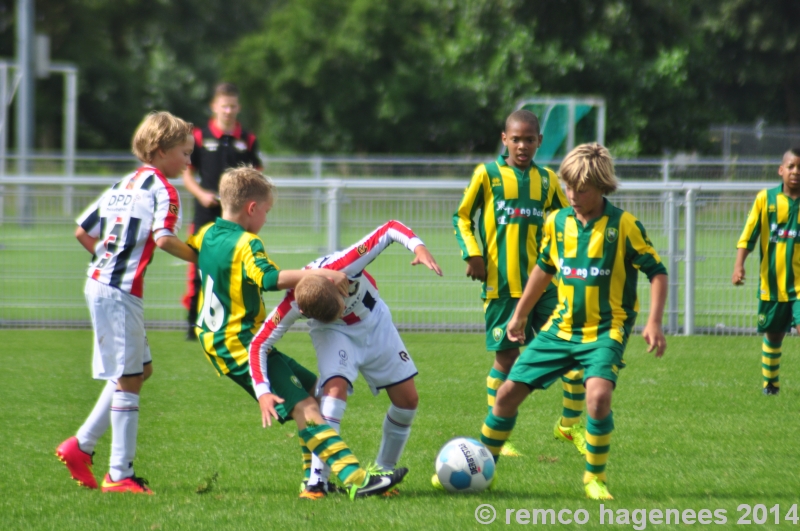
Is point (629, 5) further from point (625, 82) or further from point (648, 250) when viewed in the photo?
point (648, 250)

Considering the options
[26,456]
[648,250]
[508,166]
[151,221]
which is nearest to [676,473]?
[648,250]

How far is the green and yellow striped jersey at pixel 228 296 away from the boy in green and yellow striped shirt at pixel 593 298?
124 centimetres

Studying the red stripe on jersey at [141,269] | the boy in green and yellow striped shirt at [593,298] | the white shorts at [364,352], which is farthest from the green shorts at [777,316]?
the red stripe on jersey at [141,269]

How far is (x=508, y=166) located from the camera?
19.5 ft

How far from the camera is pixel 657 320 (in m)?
4.47

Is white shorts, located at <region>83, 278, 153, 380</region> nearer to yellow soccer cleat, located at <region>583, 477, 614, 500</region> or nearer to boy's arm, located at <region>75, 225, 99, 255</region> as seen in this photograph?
boy's arm, located at <region>75, 225, 99, 255</region>

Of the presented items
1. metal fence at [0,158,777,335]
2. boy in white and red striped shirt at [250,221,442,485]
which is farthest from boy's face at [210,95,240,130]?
boy in white and red striped shirt at [250,221,442,485]

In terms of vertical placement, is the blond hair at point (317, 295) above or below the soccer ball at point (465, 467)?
above

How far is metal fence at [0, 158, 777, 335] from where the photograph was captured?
34.3 feet

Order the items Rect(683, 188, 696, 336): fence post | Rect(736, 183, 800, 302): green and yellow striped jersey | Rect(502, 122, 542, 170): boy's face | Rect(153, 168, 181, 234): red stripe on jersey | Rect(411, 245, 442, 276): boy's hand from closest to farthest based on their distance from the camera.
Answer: Rect(411, 245, 442, 276): boy's hand, Rect(153, 168, 181, 234): red stripe on jersey, Rect(502, 122, 542, 170): boy's face, Rect(736, 183, 800, 302): green and yellow striped jersey, Rect(683, 188, 696, 336): fence post

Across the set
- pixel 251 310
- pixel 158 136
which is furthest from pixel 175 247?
pixel 158 136

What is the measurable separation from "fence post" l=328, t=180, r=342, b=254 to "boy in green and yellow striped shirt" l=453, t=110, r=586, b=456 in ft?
15.9

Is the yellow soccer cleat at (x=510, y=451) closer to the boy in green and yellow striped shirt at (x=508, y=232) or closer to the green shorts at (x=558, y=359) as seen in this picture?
the boy in green and yellow striped shirt at (x=508, y=232)

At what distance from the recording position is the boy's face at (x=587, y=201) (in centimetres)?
461
